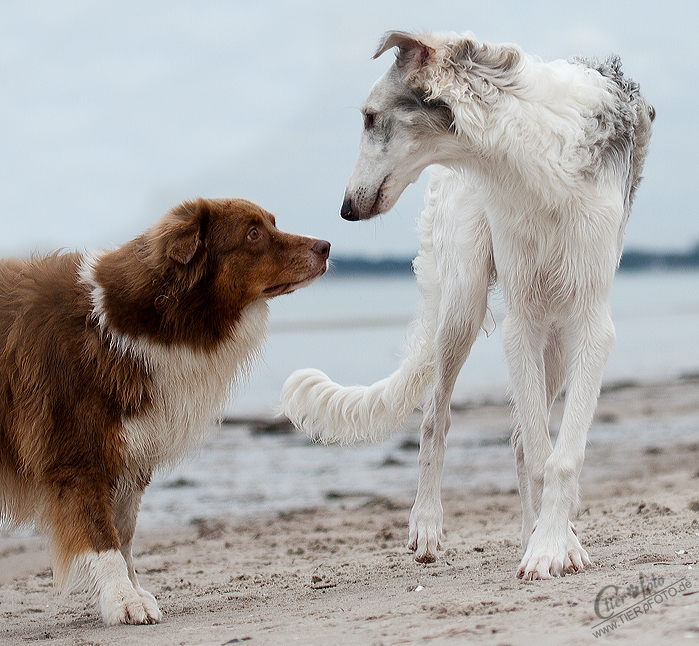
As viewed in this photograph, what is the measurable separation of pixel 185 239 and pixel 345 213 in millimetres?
848

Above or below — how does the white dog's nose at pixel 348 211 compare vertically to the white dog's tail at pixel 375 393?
above

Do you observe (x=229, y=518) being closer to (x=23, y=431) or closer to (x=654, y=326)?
(x=23, y=431)

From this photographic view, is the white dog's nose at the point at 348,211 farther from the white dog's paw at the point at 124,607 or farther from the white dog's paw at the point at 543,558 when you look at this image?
the white dog's paw at the point at 124,607

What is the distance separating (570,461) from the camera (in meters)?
4.35

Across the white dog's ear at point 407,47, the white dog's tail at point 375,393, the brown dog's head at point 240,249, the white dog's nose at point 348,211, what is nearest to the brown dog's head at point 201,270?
the brown dog's head at point 240,249

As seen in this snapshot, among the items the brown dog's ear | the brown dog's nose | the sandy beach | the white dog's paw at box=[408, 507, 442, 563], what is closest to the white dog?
the brown dog's nose

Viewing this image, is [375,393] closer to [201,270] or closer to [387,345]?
[201,270]

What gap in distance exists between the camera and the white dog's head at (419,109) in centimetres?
439

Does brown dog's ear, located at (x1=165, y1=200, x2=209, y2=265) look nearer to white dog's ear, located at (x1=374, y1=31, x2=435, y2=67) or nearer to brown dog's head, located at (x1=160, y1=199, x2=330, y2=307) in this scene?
brown dog's head, located at (x1=160, y1=199, x2=330, y2=307)

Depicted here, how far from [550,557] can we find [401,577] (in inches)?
43.8

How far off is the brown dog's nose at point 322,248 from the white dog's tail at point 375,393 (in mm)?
1656

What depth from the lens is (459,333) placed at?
221 inches

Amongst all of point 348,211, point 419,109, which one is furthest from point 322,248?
point 419,109

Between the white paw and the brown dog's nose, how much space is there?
1771mm
